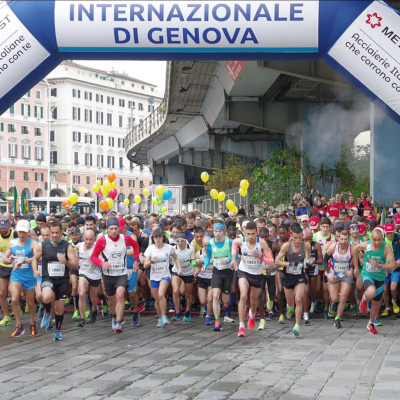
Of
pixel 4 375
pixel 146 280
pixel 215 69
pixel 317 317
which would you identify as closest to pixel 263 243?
pixel 317 317

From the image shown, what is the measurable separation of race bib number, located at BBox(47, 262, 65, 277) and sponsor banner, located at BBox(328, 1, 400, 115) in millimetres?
5107

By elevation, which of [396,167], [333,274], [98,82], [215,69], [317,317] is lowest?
[317,317]

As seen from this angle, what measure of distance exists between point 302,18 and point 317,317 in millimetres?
6047

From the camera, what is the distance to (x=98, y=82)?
115 m

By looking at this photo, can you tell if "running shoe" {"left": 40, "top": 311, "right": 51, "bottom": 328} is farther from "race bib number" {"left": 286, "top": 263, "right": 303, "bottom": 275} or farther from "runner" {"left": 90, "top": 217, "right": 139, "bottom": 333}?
"race bib number" {"left": 286, "top": 263, "right": 303, "bottom": 275}

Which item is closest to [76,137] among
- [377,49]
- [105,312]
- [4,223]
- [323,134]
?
[323,134]

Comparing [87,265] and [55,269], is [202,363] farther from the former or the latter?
[87,265]

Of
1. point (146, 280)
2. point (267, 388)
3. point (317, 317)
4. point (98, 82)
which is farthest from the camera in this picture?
point (98, 82)

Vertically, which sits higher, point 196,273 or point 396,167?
point 396,167

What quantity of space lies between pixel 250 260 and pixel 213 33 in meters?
3.72

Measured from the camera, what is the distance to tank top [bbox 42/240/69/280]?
11680mm

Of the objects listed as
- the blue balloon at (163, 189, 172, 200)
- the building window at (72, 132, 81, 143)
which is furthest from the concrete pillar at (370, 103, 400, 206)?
the building window at (72, 132, 81, 143)

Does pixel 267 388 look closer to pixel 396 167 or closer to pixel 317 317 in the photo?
pixel 317 317

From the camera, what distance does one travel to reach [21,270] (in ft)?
39.6
